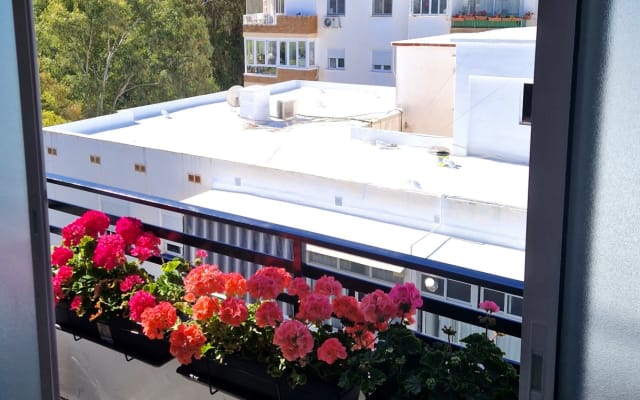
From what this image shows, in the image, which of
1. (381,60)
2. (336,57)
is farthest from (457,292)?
(336,57)

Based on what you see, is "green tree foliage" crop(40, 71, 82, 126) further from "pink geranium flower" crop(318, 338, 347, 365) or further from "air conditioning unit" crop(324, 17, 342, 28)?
"pink geranium flower" crop(318, 338, 347, 365)

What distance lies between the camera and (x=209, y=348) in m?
1.90

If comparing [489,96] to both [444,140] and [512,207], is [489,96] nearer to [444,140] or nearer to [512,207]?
[444,140]

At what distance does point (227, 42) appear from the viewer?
26.8m

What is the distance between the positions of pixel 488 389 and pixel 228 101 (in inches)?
471

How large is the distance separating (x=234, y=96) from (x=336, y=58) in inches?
320

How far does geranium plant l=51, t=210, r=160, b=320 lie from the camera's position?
7.18ft

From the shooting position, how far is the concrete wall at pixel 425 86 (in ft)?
43.6

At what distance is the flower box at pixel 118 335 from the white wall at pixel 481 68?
7588mm

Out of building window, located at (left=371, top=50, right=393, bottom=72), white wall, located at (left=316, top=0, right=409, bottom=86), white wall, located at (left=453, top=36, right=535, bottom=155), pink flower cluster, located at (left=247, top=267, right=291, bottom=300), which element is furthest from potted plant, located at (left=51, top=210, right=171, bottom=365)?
building window, located at (left=371, top=50, right=393, bottom=72)

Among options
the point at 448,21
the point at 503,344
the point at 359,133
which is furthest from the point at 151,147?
the point at 448,21

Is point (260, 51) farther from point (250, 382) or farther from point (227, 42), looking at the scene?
point (250, 382)

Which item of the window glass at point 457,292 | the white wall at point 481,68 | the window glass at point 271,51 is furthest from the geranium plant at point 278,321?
the window glass at point 271,51

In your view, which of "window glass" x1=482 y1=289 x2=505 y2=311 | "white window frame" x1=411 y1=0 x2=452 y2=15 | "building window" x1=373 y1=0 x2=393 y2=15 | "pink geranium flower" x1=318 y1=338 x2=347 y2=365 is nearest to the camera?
"pink geranium flower" x1=318 y1=338 x2=347 y2=365
